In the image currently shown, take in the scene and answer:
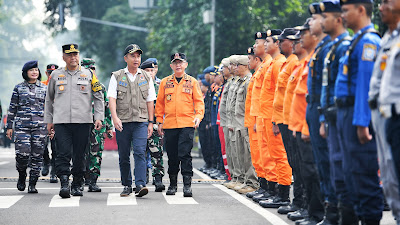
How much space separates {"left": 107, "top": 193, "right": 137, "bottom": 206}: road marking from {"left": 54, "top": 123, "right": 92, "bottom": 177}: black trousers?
0.61 m

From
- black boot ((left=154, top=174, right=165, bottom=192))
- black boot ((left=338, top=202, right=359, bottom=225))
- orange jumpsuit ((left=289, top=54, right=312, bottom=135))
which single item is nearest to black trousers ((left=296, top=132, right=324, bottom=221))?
orange jumpsuit ((left=289, top=54, right=312, bottom=135))

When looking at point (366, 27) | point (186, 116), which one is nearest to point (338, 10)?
point (366, 27)

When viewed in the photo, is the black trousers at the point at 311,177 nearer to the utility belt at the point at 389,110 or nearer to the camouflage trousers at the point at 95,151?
the utility belt at the point at 389,110

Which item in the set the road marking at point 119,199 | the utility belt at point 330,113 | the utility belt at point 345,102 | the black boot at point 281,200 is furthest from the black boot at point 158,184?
the utility belt at point 345,102

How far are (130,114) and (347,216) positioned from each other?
4998 millimetres

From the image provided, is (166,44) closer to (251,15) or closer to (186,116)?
(251,15)

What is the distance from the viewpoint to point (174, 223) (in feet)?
27.0

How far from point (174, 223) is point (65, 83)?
3677mm

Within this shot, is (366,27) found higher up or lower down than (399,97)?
higher up

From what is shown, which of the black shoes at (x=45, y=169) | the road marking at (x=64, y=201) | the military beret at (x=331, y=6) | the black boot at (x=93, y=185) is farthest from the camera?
the black shoes at (x=45, y=169)

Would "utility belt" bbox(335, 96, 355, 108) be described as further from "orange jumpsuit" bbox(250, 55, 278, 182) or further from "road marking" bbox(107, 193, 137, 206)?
"road marking" bbox(107, 193, 137, 206)

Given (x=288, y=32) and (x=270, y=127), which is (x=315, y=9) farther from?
(x=270, y=127)

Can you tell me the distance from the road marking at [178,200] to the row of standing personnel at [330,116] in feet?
2.82

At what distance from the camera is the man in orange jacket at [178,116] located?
11.5 meters
